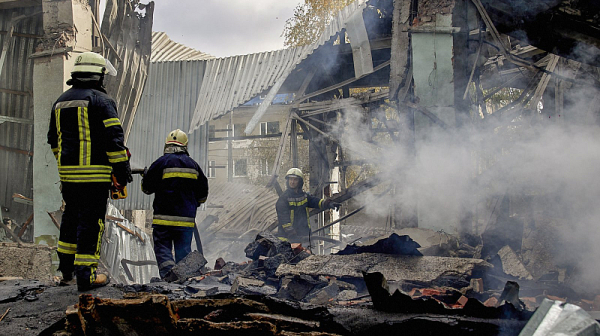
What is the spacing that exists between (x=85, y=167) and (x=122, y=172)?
304 millimetres

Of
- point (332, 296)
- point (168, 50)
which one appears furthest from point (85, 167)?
point (168, 50)

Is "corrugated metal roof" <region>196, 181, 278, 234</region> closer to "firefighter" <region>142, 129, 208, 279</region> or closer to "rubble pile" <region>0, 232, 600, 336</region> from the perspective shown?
"firefighter" <region>142, 129, 208, 279</region>

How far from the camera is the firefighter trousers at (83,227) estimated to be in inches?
152

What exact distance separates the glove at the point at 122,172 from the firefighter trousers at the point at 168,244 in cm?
150

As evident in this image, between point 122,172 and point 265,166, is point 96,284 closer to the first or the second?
point 122,172

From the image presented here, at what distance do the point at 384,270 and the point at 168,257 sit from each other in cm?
270

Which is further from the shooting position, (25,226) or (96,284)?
(25,226)

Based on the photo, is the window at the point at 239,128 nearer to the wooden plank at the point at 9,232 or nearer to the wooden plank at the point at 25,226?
the wooden plank at the point at 25,226

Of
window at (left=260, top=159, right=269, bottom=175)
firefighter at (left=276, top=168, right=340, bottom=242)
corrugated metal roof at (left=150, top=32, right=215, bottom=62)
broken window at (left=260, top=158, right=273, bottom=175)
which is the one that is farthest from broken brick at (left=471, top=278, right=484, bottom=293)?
window at (left=260, top=159, right=269, bottom=175)

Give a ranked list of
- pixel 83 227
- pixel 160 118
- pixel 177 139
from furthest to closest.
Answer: pixel 160 118, pixel 177 139, pixel 83 227

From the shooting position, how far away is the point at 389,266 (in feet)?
14.4

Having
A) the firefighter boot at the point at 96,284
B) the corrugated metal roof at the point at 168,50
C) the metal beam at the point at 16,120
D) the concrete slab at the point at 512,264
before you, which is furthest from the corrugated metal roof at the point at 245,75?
the firefighter boot at the point at 96,284

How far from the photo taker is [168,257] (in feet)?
18.1

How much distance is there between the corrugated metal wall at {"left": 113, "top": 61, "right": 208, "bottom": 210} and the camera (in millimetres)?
10117
